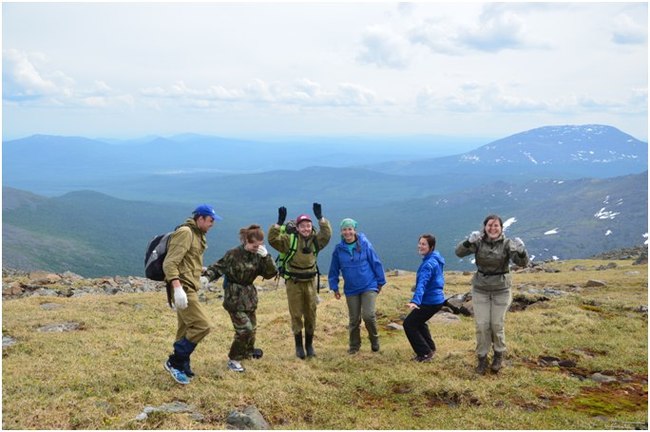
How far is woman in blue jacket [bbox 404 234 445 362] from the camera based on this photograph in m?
13.0

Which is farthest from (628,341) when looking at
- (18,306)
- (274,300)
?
(18,306)

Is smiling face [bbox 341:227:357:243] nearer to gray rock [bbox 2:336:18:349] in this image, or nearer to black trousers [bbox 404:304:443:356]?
black trousers [bbox 404:304:443:356]

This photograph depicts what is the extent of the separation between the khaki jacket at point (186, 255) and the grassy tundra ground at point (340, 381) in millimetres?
2270

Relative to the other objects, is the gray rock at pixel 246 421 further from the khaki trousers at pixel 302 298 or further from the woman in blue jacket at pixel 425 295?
the woman in blue jacket at pixel 425 295

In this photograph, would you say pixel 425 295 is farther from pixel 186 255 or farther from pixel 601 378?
pixel 186 255

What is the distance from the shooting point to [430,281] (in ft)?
43.8

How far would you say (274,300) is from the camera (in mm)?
28328

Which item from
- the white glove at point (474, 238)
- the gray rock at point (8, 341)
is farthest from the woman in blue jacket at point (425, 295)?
the gray rock at point (8, 341)

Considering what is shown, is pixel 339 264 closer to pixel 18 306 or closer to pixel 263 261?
pixel 263 261

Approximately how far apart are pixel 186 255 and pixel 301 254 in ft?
9.67

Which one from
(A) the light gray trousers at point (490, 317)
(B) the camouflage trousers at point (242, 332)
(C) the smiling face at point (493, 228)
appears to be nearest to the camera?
(C) the smiling face at point (493, 228)

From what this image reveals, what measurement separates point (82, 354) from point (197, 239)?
6.13m

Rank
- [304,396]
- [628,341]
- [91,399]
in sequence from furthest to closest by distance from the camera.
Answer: [628,341]
[304,396]
[91,399]

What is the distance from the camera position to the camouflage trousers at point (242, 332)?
40.8ft
